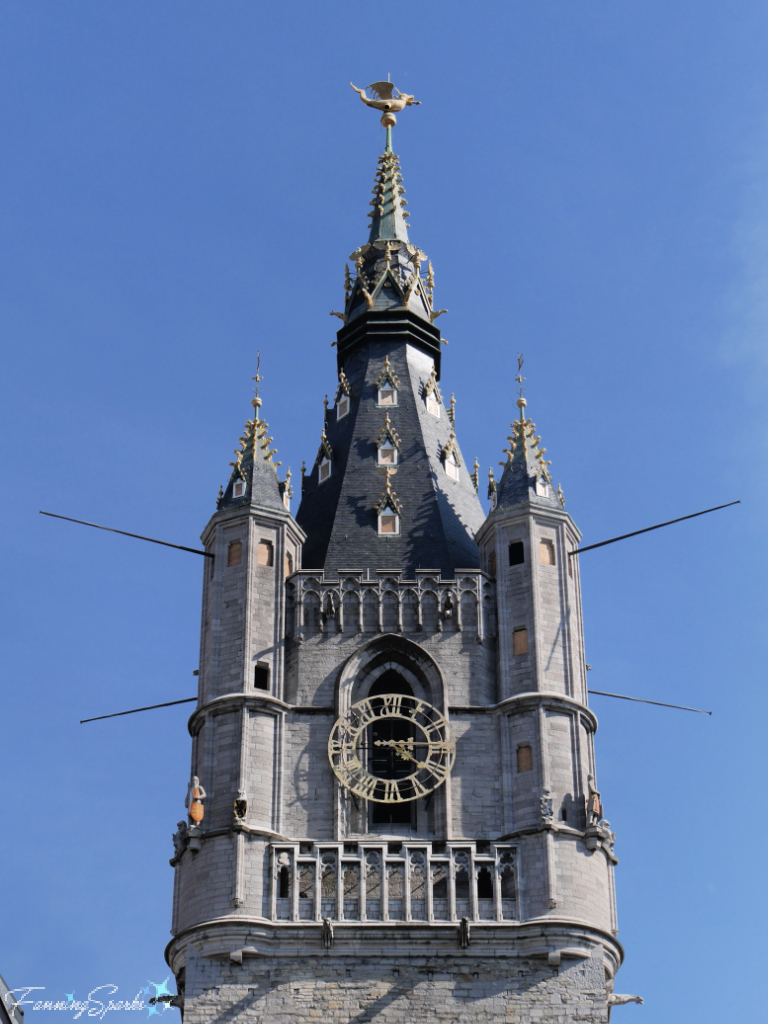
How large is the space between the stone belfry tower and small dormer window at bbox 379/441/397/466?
9cm

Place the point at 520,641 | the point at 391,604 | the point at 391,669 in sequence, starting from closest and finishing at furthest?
the point at 520,641 < the point at 391,669 < the point at 391,604

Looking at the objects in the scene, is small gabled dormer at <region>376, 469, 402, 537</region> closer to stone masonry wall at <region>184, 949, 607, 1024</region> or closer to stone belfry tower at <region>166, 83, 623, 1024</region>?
stone belfry tower at <region>166, 83, 623, 1024</region>

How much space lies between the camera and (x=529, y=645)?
51.0 metres

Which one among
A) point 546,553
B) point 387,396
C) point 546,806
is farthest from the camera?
point 387,396

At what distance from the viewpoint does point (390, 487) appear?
56.4 m

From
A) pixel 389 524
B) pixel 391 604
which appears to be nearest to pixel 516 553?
pixel 391 604

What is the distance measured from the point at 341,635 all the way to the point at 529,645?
499 cm

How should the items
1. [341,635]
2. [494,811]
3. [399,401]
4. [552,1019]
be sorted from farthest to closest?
1. [399,401]
2. [341,635]
3. [494,811]
4. [552,1019]

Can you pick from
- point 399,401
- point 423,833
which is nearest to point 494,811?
point 423,833

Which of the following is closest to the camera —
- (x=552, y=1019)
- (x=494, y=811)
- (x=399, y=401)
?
A: (x=552, y=1019)

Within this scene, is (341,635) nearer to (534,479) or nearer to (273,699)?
(273,699)

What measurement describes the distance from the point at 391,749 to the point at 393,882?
437 cm

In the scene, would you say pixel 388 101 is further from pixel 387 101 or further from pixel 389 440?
pixel 389 440

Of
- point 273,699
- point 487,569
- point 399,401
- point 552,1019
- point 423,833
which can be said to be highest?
point 399,401
